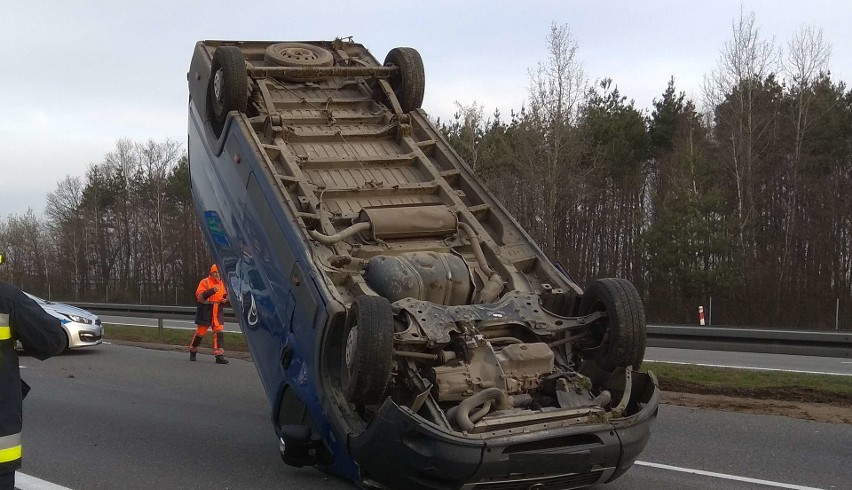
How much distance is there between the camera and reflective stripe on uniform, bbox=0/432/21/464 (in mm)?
3281

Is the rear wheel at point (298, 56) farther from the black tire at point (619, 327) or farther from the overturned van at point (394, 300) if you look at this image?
the black tire at point (619, 327)

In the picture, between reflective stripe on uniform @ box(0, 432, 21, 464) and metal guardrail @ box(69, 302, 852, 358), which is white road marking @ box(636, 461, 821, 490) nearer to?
reflective stripe on uniform @ box(0, 432, 21, 464)

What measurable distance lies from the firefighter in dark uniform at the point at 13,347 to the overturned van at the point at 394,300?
5.28 ft

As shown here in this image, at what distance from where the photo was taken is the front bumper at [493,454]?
4109 mm

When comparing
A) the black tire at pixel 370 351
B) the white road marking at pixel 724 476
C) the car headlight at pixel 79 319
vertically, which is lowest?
the white road marking at pixel 724 476

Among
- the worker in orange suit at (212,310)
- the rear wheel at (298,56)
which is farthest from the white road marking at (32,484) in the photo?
the worker in orange suit at (212,310)

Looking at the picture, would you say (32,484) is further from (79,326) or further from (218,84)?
(79,326)

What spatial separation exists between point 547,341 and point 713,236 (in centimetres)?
2015

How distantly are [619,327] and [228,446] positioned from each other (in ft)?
10.6

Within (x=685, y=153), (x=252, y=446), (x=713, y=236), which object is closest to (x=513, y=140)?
(x=685, y=153)

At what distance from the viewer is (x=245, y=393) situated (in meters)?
9.05

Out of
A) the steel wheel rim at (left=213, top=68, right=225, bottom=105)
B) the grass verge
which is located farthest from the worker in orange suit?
the grass verge

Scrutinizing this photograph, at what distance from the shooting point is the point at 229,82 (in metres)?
6.78

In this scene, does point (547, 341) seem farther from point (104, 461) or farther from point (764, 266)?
point (764, 266)
